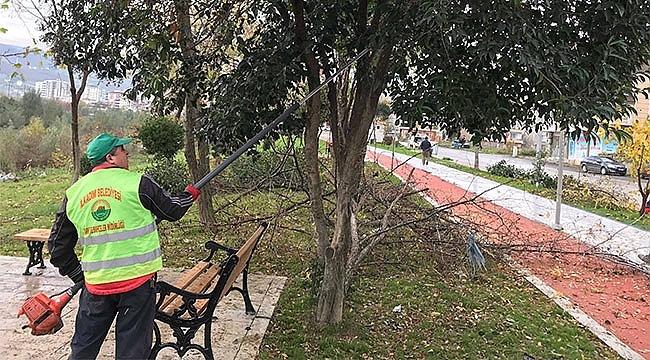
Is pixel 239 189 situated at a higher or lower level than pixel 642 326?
higher

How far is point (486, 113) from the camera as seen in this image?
3.39 m

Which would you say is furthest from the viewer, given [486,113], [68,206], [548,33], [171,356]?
[171,356]

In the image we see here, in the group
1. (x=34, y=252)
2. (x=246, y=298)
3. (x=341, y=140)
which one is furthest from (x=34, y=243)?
(x=341, y=140)

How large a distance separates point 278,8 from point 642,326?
529cm

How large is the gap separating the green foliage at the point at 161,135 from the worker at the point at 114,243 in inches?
338

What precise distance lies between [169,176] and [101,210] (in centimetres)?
891

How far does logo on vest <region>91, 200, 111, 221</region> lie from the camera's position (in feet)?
9.04

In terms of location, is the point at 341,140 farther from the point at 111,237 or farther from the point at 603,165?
the point at 603,165

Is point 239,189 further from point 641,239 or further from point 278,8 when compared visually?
point 641,239

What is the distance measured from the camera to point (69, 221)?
9.50 feet

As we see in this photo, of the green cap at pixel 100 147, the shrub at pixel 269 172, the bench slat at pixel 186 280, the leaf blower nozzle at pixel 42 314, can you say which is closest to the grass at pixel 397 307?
the shrub at pixel 269 172

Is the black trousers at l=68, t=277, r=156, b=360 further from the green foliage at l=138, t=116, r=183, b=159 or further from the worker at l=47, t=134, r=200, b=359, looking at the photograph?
the green foliage at l=138, t=116, r=183, b=159

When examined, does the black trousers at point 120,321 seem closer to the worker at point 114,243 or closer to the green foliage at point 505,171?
the worker at point 114,243

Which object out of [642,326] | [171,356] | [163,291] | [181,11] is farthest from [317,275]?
[642,326]
